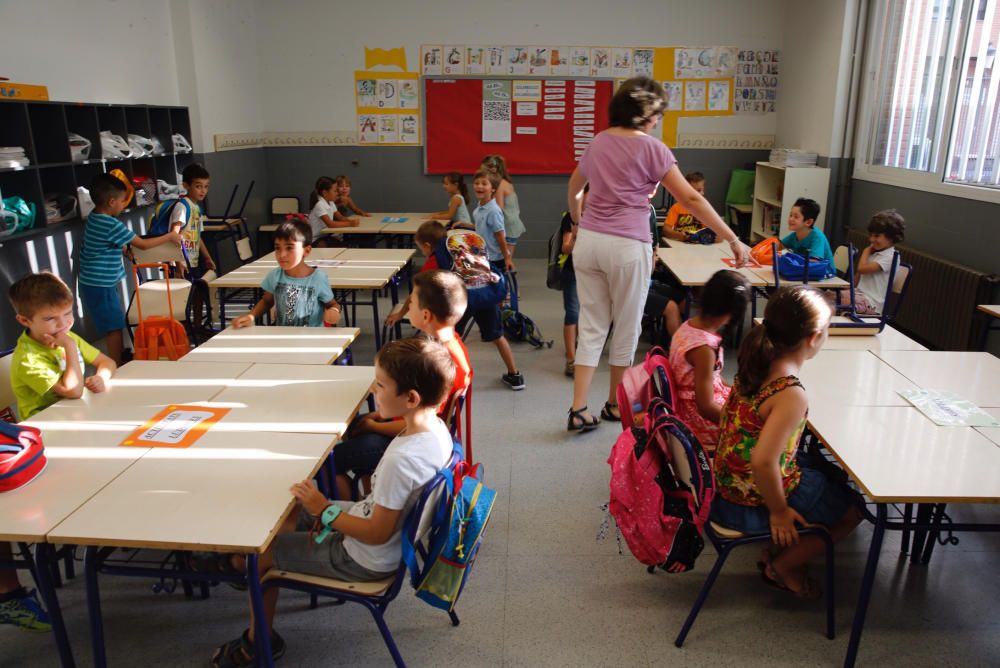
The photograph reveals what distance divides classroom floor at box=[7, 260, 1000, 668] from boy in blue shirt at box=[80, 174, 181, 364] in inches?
79.0

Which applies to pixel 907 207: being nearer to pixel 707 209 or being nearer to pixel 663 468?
pixel 707 209

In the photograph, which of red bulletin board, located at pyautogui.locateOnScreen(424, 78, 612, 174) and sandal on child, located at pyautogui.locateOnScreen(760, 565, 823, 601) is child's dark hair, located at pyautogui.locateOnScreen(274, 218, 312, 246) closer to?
sandal on child, located at pyautogui.locateOnScreen(760, 565, 823, 601)

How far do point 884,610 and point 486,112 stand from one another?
666 centimetres

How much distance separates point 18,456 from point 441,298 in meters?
1.31

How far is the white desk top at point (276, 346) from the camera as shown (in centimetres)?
270

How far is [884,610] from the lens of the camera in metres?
2.28

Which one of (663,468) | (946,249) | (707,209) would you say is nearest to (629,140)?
(707,209)

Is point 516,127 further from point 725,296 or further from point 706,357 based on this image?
point 706,357

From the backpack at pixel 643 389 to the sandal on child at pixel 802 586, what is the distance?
65 centimetres

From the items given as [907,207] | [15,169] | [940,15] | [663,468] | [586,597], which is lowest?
[586,597]

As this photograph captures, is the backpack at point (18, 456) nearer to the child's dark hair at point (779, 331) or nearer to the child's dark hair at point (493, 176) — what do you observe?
the child's dark hair at point (779, 331)

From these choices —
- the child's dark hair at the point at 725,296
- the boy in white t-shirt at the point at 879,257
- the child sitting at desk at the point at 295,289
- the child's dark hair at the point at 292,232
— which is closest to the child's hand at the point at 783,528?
the child's dark hair at the point at 725,296

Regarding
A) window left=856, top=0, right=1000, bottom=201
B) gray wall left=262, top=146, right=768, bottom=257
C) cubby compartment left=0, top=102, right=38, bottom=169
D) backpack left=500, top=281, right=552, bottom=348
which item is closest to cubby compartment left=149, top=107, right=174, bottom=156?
cubby compartment left=0, top=102, right=38, bottom=169

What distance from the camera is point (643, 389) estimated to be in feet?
7.62
